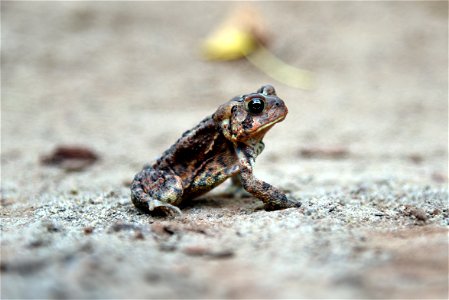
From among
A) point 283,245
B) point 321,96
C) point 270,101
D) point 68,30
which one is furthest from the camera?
point 68,30

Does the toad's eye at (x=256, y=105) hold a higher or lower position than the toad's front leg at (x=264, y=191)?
higher

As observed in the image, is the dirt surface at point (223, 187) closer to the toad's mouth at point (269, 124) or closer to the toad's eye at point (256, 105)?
the toad's mouth at point (269, 124)

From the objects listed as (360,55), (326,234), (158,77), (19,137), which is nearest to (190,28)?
(158,77)

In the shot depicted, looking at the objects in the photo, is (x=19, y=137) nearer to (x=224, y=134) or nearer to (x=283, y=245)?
(x=224, y=134)

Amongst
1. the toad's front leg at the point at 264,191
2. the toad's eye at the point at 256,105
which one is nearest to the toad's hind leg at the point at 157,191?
the toad's front leg at the point at 264,191

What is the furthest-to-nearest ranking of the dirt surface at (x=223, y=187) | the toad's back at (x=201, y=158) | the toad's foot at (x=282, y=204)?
the toad's back at (x=201, y=158) < the toad's foot at (x=282, y=204) < the dirt surface at (x=223, y=187)

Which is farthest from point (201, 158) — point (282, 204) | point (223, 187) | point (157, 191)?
point (223, 187)

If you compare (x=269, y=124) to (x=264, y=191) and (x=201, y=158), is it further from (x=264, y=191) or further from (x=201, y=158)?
(x=201, y=158)

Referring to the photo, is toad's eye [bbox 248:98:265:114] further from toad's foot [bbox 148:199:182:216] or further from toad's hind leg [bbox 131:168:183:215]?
toad's foot [bbox 148:199:182:216]
